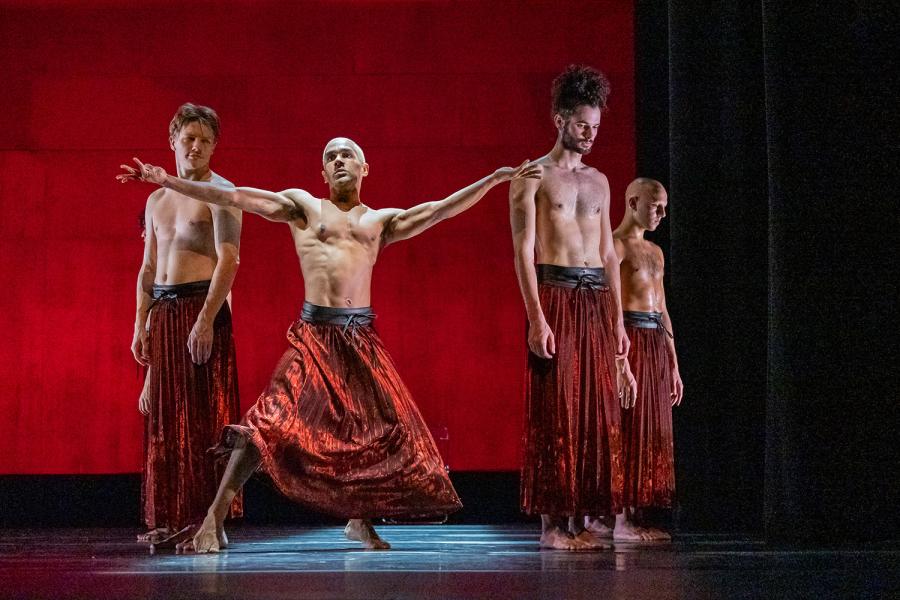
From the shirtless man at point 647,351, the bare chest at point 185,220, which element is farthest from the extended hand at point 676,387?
the bare chest at point 185,220

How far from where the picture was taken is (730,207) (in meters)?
6.25

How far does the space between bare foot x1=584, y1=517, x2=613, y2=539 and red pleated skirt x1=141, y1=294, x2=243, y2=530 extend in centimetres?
166

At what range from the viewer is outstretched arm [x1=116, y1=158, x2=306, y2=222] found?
4461mm

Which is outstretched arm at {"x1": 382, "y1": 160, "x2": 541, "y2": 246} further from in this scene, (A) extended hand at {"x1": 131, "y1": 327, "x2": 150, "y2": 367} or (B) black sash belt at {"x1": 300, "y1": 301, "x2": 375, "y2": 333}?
(A) extended hand at {"x1": 131, "y1": 327, "x2": 150, "y2": 367}

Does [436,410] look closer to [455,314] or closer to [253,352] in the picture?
[455,314]

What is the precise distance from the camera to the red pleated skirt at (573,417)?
4.77m

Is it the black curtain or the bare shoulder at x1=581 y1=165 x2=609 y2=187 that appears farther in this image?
the bare shoulder at x1=581 y1=165 x2=609 y2=187

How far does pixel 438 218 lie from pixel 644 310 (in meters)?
1.42

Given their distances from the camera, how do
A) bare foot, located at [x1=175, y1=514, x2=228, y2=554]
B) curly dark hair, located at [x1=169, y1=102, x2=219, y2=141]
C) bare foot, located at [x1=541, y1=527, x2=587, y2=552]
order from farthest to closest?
curly dark hair, located at [x1=169, y1=102, x2=219, y2=141], bare foot, located at [x1=541, y1=527, x2=587, y2=552], bare foot, located at [x1=175, y1=514, x2=228, y2=554]

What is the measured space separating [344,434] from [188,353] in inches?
34.5

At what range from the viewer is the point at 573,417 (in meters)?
4.80

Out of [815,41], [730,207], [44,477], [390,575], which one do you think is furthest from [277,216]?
[44,477]

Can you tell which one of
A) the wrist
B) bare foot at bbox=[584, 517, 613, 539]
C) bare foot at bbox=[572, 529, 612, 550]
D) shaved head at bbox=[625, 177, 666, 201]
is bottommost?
bare foot at bbox=[584, 517, 613, 539]

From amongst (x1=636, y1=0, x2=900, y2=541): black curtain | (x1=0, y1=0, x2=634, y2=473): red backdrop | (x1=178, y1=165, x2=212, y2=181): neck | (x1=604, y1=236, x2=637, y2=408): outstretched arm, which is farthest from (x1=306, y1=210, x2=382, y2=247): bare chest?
(x1=0, y1=0, x2=634, y2=473): red backdrop
